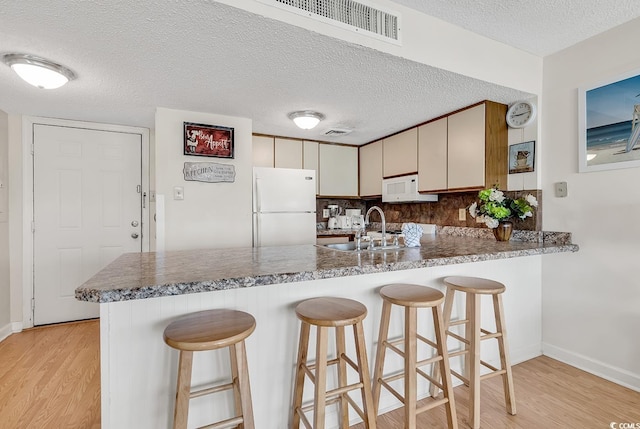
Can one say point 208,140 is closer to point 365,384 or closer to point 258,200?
point 258,200

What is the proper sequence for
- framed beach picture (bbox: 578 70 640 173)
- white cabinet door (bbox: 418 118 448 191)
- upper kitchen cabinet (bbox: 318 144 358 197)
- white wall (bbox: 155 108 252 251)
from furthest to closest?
upper kitchen cabinet (bbox: 318 144 358 197) → white cabinet door (bbox: 418 118 448 191) → white wall (bbox: 155 108 252 251) → framed beach picture (bbox: 578 70 640 173)

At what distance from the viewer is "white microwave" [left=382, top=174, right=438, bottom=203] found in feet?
10.4

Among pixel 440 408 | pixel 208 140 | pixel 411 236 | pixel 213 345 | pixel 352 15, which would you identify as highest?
pixel 352 15

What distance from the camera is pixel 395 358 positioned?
1.76m

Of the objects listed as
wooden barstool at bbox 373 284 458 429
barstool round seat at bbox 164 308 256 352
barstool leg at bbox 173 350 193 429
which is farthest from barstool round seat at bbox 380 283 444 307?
barstool leg at bbox 173 350 193 429

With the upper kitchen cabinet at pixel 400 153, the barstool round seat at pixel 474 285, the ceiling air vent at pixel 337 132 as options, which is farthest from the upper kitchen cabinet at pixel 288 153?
the barstool round seat at pixel 474 285

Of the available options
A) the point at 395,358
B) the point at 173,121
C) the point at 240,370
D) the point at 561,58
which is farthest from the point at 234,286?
the point at 561,58

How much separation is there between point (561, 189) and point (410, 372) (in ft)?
6.21

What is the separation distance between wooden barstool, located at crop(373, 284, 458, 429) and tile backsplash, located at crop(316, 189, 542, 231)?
1514 mm

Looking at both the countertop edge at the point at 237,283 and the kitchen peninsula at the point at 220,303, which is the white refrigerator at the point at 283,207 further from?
the countertop edge at the point at 237,283

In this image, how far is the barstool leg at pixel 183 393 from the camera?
1075mm

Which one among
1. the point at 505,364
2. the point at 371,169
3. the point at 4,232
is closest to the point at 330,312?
the point at 505,364

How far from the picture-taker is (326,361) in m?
1.23

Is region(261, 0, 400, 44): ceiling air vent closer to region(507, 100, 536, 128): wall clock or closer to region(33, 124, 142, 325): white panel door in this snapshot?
region(507, 100, 536, 128): wall clock
